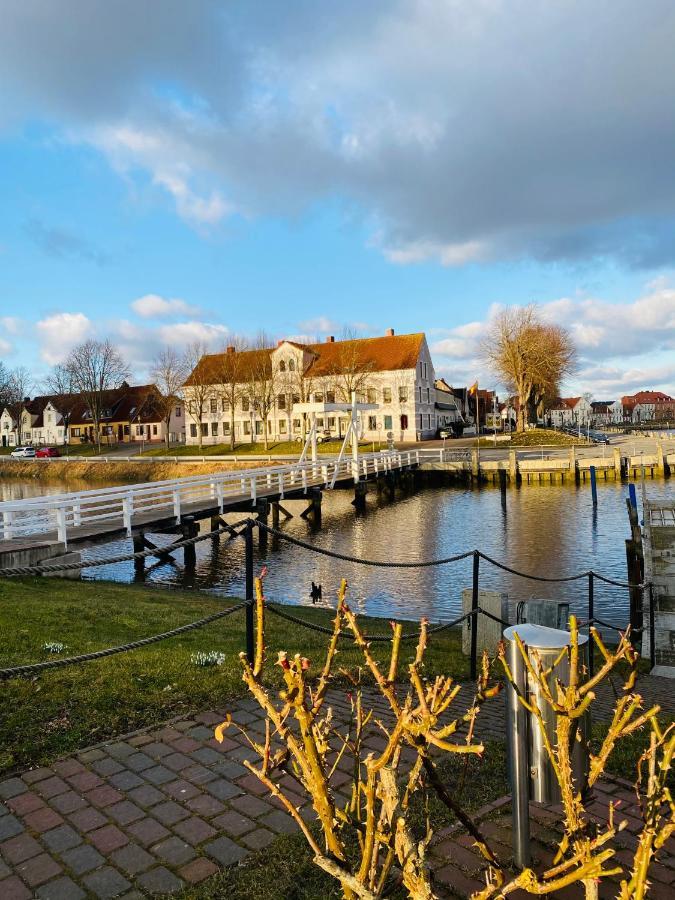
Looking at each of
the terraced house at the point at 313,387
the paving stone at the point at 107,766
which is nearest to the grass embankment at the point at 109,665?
the paving stone at the point at 107,766

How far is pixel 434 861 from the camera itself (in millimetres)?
3084

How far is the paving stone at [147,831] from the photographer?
3.34 meters

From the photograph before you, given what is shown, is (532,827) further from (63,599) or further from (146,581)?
(146,581)

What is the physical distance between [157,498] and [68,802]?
15.9 metres

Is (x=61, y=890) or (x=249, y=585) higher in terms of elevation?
(x=249, y=585)

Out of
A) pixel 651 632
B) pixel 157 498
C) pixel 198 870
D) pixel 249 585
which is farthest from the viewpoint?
pixel 157 498

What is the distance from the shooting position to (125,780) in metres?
3.92

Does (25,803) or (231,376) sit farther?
(231,376)

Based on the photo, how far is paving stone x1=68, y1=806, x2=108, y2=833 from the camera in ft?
11.3

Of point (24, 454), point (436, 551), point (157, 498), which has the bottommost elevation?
point (436, 551)

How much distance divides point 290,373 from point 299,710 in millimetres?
66277

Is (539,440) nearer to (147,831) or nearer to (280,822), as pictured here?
(280,822)

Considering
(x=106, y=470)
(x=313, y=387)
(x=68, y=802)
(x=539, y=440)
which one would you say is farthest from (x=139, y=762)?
(x=313, y=387)

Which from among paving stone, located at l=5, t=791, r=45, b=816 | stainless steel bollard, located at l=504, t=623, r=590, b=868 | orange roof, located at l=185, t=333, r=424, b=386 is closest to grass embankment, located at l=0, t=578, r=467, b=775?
paving stone, located at l=5, t=791, r=45, b=816
